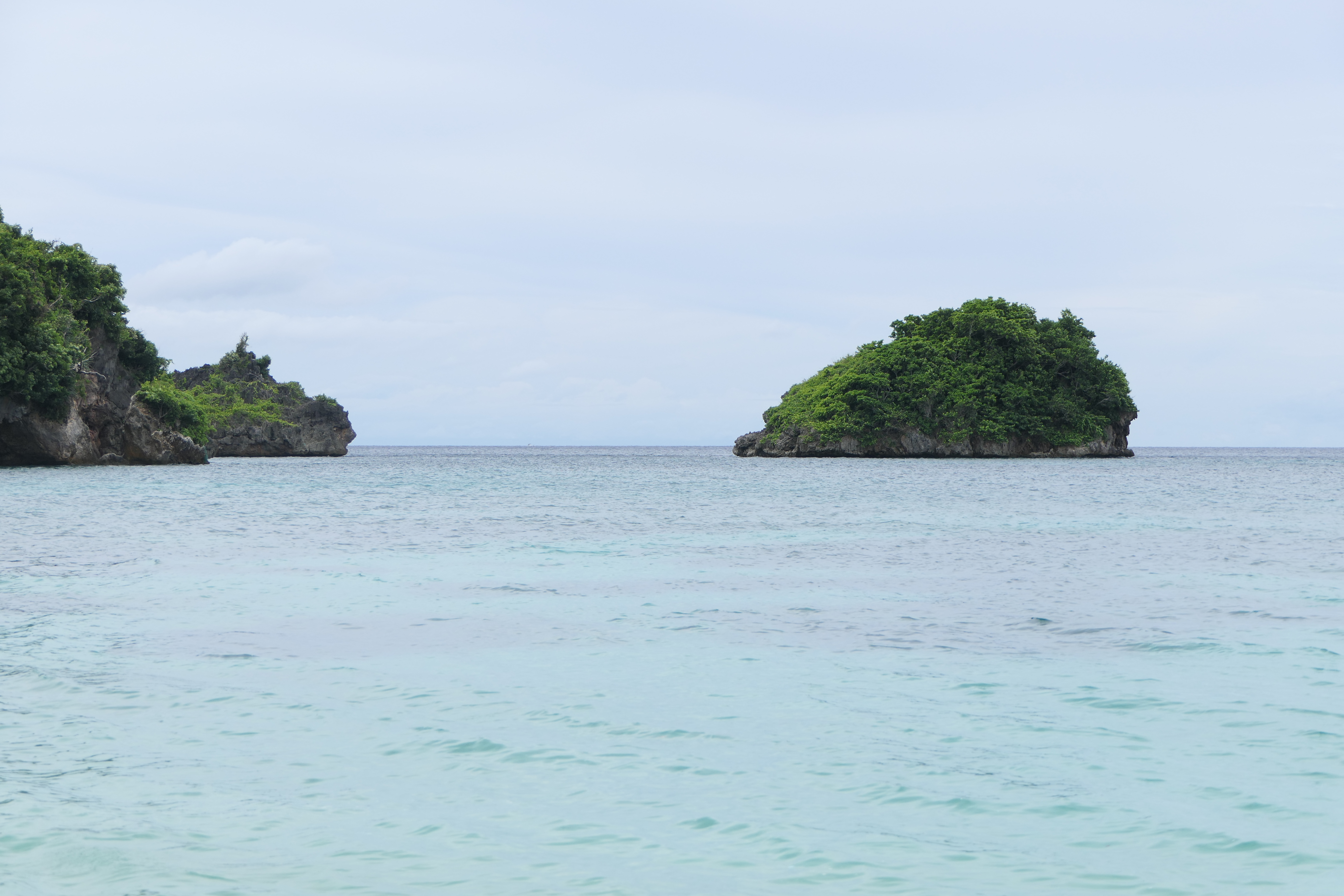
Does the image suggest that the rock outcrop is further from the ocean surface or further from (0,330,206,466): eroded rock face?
the ocean surface

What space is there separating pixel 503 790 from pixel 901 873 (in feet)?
7.36

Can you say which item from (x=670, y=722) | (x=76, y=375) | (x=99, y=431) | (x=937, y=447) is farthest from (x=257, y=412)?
(x=670, y=722)

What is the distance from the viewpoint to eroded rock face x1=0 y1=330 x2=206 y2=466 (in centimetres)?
4781

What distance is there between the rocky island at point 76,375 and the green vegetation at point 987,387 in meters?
48.3

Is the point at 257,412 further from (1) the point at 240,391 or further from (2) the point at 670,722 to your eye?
(2) the point at 670,722

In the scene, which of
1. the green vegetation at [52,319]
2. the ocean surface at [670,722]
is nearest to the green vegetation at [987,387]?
the green vegetation at [52,319]

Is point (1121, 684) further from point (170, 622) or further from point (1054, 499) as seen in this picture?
point (1054, 499)

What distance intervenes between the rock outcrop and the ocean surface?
8910 centimetres

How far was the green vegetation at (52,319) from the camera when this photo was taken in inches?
1705

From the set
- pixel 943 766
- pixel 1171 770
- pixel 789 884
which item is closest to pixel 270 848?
pixel 789 884

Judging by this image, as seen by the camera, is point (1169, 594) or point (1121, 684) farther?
point (1169, 594)

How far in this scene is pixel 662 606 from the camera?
12.3 m

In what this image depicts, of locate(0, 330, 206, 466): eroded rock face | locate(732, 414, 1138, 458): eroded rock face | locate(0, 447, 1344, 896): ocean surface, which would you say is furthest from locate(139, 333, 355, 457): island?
locate(0, 447, 1344, 896): ocean surface

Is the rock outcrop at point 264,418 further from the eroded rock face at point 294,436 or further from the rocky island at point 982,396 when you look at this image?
the rocky island at point 982,396
